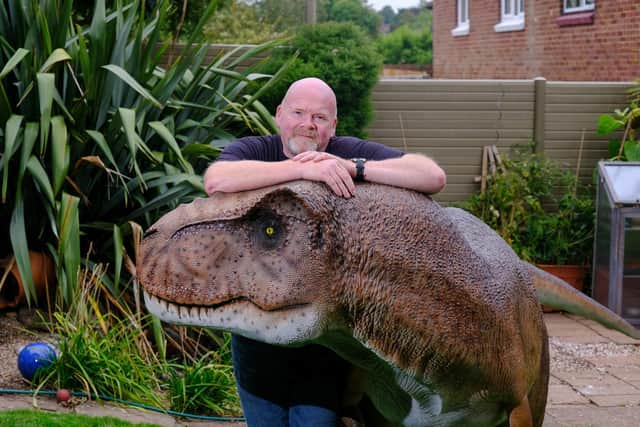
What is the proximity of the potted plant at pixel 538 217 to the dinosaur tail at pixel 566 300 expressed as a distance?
195 inches

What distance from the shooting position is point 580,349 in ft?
24.3

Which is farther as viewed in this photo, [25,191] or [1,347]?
[25,191]

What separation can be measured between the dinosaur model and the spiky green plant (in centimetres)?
347

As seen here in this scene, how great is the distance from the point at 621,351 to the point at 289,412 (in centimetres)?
509

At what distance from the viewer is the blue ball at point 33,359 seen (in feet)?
16.9

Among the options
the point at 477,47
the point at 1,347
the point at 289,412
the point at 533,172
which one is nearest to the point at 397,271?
the point at 289,412

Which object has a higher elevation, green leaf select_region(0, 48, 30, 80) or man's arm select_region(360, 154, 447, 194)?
green leaf select_region(0, 48, 30, 80)

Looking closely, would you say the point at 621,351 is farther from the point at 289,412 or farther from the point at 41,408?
the point at 289,412

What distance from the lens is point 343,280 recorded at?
217 centimetres

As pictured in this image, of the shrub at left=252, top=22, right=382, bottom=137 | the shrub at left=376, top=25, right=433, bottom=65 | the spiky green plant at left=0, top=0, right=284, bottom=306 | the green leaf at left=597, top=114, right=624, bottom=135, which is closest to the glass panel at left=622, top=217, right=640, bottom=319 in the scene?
the green leaf at left=597, top=114, right=624, bottom=135

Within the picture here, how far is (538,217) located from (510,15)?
9.89 metres

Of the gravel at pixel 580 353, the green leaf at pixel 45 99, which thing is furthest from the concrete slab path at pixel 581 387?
the green leaf at pixel 45 99

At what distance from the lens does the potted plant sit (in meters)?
8.85

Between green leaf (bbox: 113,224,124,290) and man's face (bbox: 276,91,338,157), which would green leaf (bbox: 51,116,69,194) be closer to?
green leaf (bbox: 113,224,124,290)
